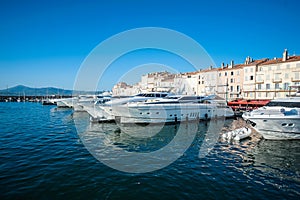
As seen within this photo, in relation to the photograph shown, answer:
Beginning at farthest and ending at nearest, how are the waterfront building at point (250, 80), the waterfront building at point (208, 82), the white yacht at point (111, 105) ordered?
the waterfront building at point (208, 82)
the waterfront building at point (250, 80)
the white yacht at point (111, 105)

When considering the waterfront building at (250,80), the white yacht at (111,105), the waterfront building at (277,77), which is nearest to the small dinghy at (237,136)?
the white yacht at (111,105)

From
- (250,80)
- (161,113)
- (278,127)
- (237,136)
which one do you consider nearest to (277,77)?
(250,80)

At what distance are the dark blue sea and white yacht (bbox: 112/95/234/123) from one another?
6.46 m

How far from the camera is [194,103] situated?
25.8m

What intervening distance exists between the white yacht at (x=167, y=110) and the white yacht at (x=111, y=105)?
53 cm

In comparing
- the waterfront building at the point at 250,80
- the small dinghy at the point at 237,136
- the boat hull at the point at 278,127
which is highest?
the waterfront building at the point at 250,80

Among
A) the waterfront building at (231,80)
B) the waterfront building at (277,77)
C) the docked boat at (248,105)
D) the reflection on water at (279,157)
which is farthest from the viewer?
the waterfront building at (231,80)

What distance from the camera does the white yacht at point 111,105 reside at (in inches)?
858

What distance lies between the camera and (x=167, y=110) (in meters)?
22.2

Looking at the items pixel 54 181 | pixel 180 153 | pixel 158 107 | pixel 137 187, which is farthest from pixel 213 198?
pixel 158 107

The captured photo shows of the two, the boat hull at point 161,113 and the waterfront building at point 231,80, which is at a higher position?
the waterfront building at point 231,80

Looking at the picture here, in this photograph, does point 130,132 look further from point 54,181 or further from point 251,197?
point 251,197

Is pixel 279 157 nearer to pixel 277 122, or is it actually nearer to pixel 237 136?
pixel 277 122

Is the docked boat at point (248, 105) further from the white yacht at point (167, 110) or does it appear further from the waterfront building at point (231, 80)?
the white yacht at point (167, 110)
